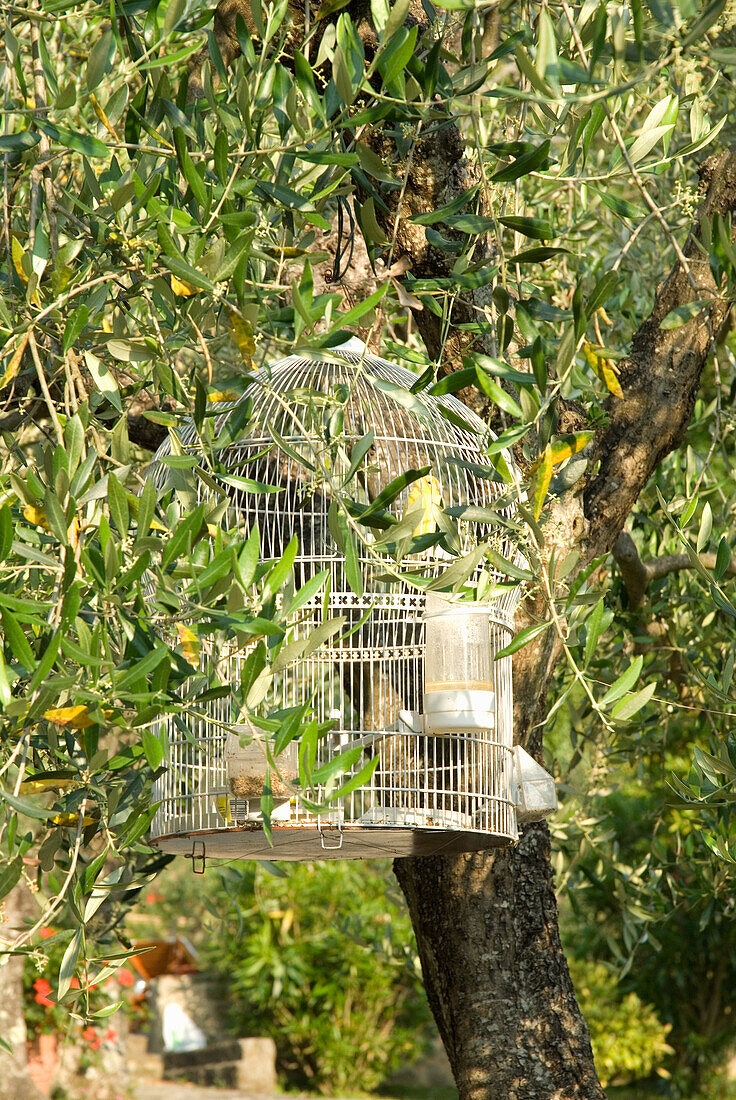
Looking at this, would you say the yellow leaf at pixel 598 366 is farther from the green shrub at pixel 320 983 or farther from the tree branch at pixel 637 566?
the green shrub at pixel 320 983

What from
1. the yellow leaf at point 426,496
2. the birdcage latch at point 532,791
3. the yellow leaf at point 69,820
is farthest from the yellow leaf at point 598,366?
the yellow leaf at point 69,820

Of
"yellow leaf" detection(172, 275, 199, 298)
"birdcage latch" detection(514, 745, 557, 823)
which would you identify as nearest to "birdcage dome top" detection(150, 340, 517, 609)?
"yellow leaf" detection(172, 275, 199, 298)

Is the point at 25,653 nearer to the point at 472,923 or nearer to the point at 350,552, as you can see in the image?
the point at 350,552

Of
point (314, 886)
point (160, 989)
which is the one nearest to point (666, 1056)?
point (314, 886)

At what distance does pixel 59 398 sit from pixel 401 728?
5.24 feet

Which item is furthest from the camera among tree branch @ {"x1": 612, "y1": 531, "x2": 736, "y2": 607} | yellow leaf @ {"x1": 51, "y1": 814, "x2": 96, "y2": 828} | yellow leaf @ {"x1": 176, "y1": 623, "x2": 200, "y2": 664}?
tree branch @ {"x1": 612, "y1": 531, "x2": 736, "y2": 607}

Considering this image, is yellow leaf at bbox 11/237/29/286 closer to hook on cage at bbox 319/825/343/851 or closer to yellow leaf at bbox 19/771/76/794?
yellow leaf at bbox 19/771/76/794

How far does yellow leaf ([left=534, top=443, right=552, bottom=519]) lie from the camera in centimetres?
187

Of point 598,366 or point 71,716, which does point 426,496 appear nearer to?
point 598,366

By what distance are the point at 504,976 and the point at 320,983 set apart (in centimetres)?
861

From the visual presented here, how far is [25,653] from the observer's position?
1.56m

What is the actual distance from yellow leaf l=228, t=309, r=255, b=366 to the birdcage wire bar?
150 mm

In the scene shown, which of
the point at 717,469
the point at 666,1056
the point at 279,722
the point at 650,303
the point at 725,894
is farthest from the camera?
the point at 666,1056

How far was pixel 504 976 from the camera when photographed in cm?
316
